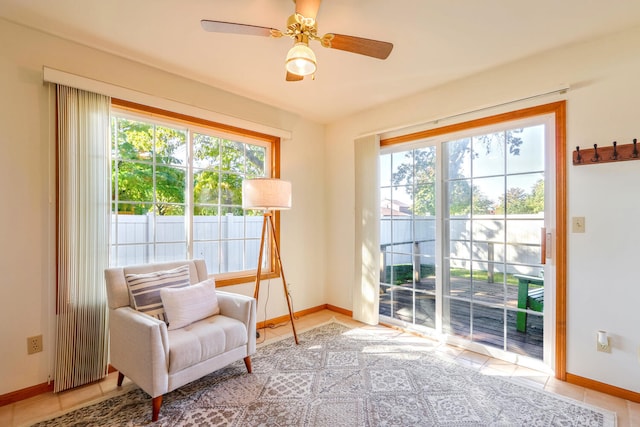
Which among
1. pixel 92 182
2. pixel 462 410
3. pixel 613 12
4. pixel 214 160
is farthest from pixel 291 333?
pixel 613 12

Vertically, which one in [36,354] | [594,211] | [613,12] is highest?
[613,12]

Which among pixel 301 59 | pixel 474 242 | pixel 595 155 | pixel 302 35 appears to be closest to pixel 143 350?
pixel 301 59

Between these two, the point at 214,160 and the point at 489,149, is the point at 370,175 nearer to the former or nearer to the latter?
the point at 489,149

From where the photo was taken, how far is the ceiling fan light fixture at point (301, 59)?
1.67 m

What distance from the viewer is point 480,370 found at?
8.34 feet

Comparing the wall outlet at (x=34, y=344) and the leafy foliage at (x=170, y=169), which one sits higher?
the leafy foliage at (x=170, y=169)

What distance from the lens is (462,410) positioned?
2.01 metres

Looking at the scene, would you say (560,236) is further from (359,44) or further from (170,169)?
(170,169)

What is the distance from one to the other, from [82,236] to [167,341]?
1104 mm

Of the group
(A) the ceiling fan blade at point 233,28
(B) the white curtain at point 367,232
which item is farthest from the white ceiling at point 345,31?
(B) the white curtain at point 367,232

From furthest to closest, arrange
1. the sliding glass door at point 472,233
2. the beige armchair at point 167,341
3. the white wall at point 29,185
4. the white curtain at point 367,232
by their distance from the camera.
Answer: the white curtain at point 367,232
the sliding glass door at point 472,233
the white wall at point 29,185
the beige armchair at point 167,341

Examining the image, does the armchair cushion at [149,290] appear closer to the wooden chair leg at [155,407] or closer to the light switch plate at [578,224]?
the wooden chair leg at [155,407]

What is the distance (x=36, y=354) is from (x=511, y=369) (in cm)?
363

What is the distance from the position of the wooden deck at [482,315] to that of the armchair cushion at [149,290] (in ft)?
8.00
